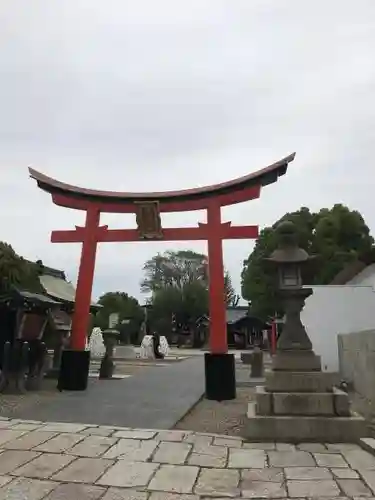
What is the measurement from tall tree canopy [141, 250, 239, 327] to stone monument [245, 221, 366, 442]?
116 feet

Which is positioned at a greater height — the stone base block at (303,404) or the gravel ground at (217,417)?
the stone base block at (303,404)

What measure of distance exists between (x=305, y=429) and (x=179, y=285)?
44.3m

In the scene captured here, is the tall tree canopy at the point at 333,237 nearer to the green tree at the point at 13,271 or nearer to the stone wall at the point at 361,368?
the stone wall at the point at 361,368

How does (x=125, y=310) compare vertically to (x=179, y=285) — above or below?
below

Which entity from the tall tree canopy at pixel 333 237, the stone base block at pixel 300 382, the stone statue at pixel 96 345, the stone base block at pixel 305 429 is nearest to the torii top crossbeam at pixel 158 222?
the stone base block at pixel 300 382

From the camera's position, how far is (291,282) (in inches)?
295

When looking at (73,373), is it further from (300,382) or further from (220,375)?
(300,382)

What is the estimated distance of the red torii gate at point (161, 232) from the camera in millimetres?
9883

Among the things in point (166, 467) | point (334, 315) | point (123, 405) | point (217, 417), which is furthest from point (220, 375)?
point (334, 315)

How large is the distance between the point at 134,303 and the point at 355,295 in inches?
1357

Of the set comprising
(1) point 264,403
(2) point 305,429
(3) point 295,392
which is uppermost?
(3) point 295,392

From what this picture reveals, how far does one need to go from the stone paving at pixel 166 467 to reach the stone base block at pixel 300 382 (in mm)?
859

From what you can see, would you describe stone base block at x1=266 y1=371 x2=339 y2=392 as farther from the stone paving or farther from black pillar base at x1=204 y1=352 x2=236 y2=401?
black pillar base at x1=204 y1=352 x2=236 y2=401

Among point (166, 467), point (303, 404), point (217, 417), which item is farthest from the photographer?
point (217, 417)
